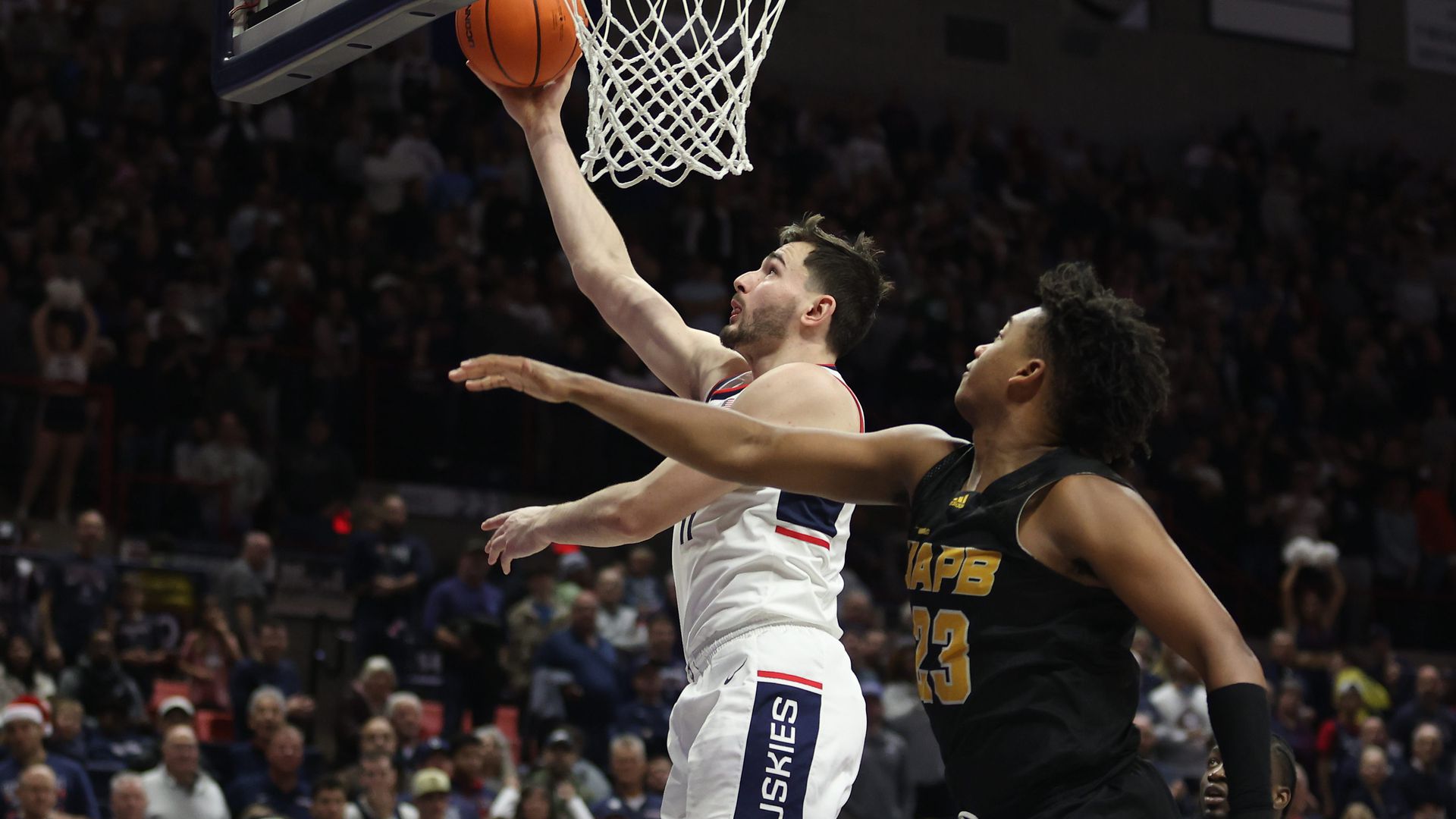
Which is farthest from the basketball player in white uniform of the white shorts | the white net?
the white net

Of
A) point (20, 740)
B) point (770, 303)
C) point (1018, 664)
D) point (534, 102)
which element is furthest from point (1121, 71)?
point (1018, 664)

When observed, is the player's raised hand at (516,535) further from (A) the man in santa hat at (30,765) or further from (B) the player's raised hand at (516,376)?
(A) the man in santa hat at (30,765)

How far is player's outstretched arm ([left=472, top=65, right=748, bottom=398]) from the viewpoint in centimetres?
455

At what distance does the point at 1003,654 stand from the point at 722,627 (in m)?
1.16

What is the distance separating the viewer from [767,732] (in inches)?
152

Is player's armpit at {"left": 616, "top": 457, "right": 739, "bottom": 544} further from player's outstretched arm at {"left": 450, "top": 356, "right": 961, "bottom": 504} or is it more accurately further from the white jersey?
player's outstretched arm at {"left": 450, "top": 356, "right": 961, "bottom": 504}

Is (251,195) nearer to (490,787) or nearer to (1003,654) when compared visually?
(490,787)

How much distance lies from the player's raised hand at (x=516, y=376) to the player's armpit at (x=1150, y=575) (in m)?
0.85

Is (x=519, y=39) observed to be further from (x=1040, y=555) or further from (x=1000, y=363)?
(x=1040, y=555)

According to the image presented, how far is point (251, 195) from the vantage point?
46.3 ft

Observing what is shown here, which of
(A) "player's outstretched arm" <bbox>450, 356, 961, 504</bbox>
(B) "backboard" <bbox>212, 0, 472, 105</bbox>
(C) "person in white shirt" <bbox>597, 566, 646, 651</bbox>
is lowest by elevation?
(C) "person in white shirt" <bbox>597, 566, 646, 651</bbox>

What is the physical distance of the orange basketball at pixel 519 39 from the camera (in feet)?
15.7

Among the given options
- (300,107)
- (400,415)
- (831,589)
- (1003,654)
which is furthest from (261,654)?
(1003,654)

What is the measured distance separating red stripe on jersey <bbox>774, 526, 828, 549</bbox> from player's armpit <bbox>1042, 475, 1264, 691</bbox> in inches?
47.9
